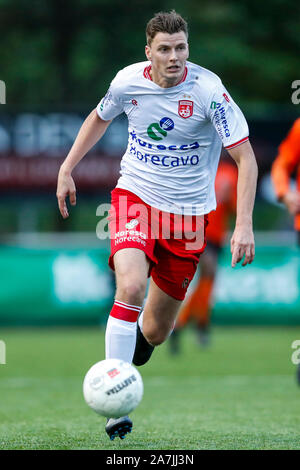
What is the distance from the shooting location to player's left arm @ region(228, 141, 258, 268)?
505 centimetres

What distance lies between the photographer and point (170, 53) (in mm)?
5395

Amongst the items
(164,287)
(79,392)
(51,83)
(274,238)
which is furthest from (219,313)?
(51,83)

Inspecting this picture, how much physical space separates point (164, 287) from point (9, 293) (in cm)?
875

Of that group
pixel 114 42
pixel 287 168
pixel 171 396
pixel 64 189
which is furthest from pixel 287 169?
pixel 114 42

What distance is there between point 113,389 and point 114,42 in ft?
62.5

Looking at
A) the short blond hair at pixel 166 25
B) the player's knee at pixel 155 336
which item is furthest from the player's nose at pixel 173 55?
the player's knee at pixel 155 336

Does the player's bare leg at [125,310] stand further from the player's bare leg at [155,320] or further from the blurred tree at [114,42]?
the blurred tree at [114,42]

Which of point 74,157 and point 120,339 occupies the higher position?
point 74,157

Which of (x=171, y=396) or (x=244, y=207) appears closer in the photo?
(x=244, y=207)

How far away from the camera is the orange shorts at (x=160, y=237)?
5473 mm

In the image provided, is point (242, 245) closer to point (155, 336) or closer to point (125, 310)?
point (125, 310)

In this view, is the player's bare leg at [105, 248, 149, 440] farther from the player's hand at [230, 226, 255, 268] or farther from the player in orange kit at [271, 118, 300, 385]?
the player in orange kit at [271, 118, 300, 385]

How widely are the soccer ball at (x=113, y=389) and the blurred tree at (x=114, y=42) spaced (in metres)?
17.9

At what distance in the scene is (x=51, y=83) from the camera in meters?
23.3
